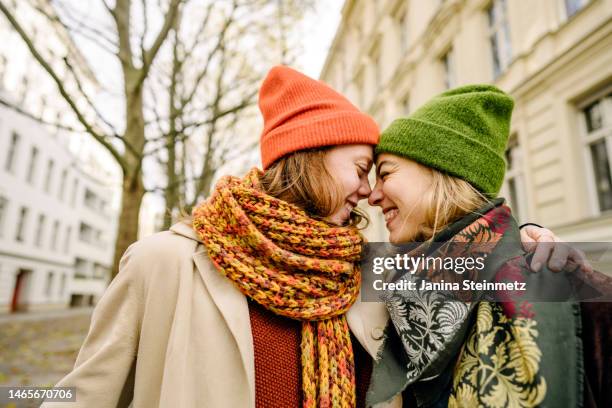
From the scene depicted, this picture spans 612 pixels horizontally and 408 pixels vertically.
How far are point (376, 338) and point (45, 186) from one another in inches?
1025

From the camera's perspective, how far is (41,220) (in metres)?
22.9

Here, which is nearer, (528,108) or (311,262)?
(311,262)

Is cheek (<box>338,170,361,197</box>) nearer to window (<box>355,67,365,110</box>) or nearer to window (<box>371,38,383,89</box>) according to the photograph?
window (<box>371,38,383,89</box>)

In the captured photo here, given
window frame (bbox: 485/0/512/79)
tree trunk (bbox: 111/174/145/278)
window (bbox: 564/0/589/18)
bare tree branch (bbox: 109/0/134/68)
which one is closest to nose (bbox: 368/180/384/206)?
tree trunk (bbox: 111/174/145/278)

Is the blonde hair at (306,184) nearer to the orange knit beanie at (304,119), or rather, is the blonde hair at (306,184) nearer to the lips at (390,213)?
the orange knit beanie at (304,119)

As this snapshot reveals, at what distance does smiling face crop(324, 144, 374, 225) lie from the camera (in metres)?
1.67

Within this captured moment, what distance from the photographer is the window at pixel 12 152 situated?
1883 centimetres

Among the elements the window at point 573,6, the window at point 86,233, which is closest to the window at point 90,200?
the window at point 86,233

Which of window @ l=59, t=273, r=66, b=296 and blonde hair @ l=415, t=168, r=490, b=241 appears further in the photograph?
window @ l=59, t=273, r=66, b=296

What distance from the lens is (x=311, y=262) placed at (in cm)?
146

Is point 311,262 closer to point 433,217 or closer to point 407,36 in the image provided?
point 433,217

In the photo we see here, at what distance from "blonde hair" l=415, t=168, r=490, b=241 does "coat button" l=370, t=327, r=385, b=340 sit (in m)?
0.39

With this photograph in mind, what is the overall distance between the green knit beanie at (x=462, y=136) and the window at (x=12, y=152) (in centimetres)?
2212

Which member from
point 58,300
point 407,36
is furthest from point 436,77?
point 58,300
